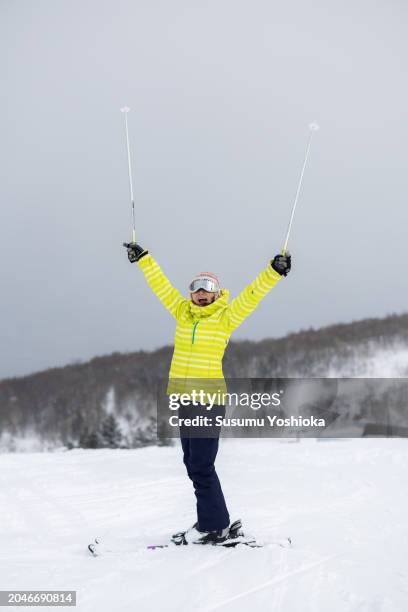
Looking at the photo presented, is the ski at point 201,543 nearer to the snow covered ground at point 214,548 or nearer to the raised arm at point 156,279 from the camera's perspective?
the snow covered ground at point 214,548

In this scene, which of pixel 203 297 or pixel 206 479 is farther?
pixel 203 297

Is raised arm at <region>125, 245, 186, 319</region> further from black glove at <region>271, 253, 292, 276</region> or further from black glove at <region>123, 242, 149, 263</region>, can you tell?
black glove at <region>271, 253, 292, 276</region>

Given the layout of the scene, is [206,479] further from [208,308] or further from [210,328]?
[208,308]

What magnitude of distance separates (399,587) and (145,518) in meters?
2.94

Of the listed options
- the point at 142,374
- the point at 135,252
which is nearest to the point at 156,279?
the point at 135,252

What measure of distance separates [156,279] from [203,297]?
0.50 metres

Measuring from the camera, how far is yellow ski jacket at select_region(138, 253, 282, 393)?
15.5 feet

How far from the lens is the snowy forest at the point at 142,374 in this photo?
332 ft

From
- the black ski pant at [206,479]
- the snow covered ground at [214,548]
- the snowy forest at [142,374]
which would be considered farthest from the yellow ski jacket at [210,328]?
the snowy forest at [142,374]

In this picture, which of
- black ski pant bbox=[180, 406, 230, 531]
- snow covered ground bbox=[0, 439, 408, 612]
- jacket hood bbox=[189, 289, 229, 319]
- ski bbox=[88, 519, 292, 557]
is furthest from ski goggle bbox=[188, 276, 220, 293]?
snow covered ground bbox=[0, 439, 408, 612]

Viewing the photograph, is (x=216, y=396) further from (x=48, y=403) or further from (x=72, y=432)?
(x=48, y=403)

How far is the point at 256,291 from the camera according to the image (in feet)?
15.5

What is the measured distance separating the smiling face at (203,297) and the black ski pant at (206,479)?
0.85 m

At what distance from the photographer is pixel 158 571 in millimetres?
3904
